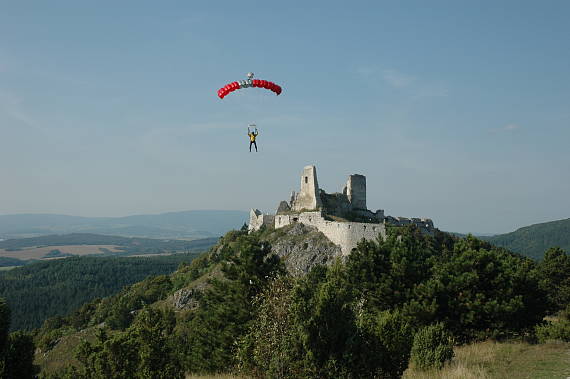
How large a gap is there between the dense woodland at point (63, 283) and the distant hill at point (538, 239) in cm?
13711

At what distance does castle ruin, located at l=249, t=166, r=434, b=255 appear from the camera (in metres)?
46.0

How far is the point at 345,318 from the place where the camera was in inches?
429

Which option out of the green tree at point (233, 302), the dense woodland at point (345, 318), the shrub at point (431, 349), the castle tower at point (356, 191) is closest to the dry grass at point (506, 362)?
the shrub at point (431, 349)

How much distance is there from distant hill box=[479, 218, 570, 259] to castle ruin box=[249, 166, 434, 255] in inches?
5126

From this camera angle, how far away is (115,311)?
193 ft

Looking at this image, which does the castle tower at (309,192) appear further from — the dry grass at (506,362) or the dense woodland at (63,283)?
the dense woodland at (63,283)

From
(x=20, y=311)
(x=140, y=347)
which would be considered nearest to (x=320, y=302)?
(x=140, y=347)

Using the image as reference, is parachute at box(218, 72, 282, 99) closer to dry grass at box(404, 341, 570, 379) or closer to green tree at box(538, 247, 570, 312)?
dry grass at box(404, 341, 570, 379)

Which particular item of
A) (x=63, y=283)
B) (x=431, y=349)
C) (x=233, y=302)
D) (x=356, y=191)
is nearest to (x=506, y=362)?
(x=431, y=349)

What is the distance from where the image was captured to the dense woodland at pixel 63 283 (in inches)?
4208

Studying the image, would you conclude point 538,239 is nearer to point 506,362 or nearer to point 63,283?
point 63,283

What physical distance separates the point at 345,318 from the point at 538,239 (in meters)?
199

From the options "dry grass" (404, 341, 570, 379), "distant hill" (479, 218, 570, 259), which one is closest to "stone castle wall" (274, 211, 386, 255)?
"dry grass" (404, 341, 570, 379)

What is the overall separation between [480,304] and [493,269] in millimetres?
1847
